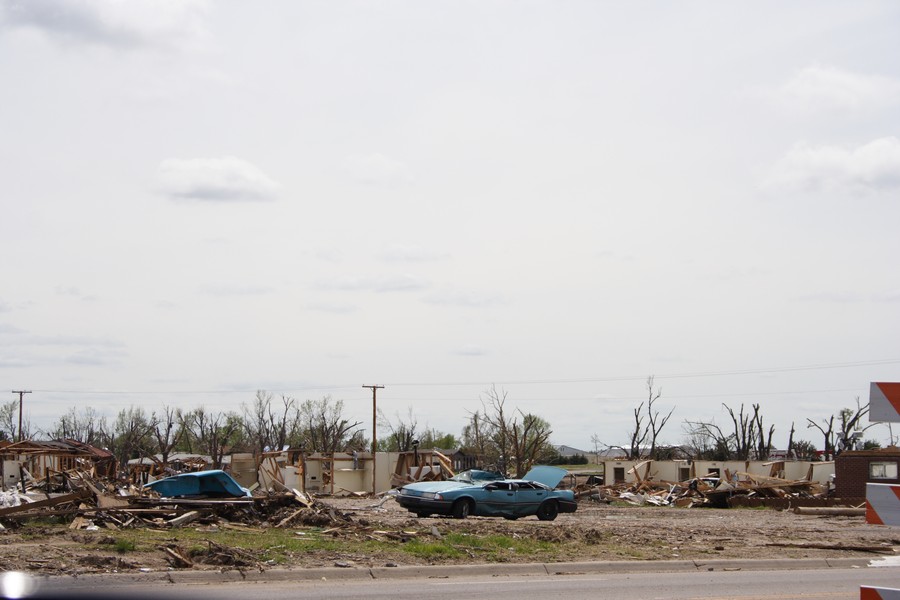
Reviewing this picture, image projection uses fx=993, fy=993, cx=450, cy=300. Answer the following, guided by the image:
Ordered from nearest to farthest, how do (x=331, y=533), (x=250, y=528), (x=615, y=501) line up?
(x=331, y=533) → (x=250, y=528) → (x=615, y=501)

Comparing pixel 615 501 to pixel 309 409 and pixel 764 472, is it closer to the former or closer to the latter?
pixel 764 472

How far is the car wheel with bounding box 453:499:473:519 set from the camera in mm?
25547

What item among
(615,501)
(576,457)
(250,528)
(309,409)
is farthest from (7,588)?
(576,457)

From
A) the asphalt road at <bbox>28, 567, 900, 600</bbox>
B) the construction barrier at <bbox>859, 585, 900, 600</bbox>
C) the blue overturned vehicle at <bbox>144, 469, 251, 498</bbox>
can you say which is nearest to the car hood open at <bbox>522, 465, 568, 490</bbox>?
the blue overturned vehicle at <bbox>144, 469, 251, 498</bbox>

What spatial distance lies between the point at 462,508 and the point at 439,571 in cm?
1139

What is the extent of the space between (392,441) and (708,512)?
254 feet

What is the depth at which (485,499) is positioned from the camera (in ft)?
86.2

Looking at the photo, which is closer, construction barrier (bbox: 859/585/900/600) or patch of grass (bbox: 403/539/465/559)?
construction barrier (bbox: 859/585/900/600)

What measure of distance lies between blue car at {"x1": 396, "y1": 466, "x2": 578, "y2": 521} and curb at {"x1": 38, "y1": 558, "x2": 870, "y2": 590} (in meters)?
10.2

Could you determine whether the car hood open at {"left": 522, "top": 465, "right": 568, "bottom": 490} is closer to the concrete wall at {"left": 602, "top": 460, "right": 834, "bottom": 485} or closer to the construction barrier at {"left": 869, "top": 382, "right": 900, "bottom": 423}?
the concrete wall at {"left": 602, "top": 460, "right": 834, "bottom": 485}

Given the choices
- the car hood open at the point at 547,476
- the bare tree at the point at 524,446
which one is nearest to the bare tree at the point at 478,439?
the bare tree at the point at 524,446

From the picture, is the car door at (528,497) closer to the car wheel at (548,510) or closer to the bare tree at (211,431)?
the car wheel at (548,510)

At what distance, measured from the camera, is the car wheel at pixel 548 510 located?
89.6ft

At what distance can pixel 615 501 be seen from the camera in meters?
41.7
